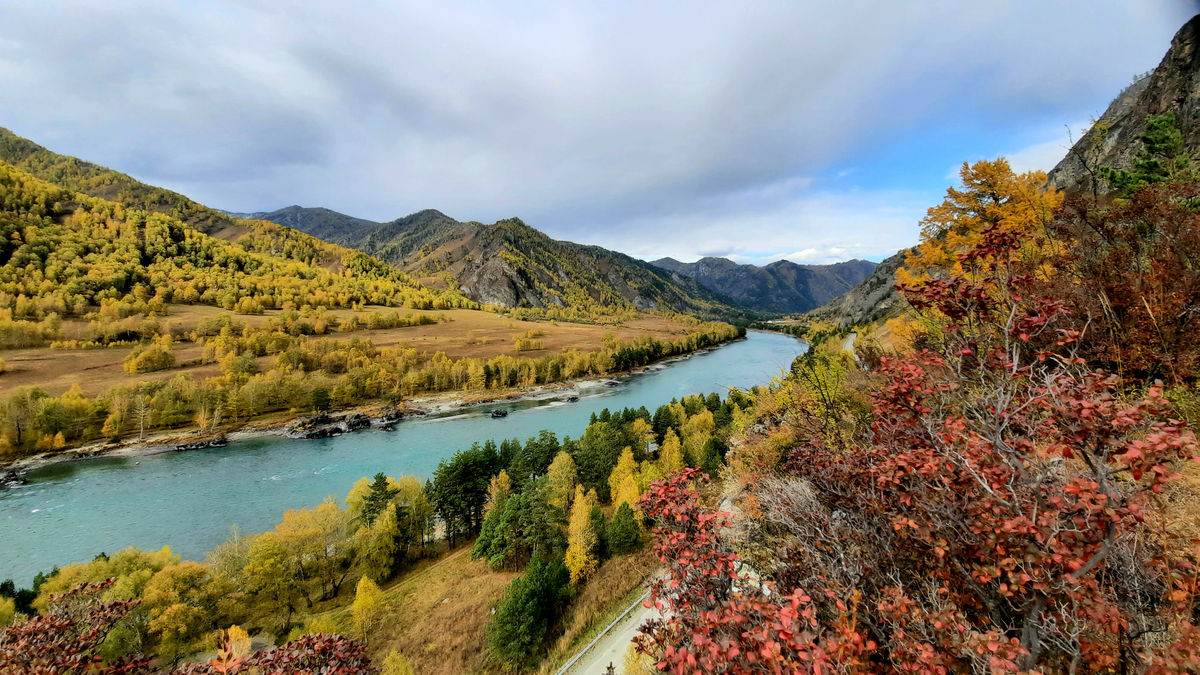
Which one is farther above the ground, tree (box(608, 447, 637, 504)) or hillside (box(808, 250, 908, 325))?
hillside (box(808, 250, 908, 325))

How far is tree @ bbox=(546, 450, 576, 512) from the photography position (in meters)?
27.6

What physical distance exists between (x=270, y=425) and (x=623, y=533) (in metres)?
59.9

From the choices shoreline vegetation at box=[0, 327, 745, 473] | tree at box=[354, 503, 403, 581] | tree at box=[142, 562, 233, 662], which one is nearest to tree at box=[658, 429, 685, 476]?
tree at box=[354, 503, 403, 581]

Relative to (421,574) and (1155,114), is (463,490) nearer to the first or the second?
(421,574)

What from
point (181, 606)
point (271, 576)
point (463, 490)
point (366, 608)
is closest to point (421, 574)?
point (463, 490)

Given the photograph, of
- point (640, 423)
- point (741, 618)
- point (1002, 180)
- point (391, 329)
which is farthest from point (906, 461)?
point (391, 329)

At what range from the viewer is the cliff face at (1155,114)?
2586cm

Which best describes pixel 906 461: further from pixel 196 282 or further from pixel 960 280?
pixel 196 282

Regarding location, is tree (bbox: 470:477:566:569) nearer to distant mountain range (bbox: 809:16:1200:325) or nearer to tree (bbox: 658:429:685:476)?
tree (bbox: 658:429:685:476)

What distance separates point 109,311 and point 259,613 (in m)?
104

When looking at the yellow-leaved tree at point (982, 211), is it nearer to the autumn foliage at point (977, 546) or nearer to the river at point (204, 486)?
the autumn foliage at point (977, 546)

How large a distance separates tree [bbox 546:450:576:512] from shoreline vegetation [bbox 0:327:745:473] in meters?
40.2

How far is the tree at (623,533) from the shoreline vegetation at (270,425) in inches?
1881

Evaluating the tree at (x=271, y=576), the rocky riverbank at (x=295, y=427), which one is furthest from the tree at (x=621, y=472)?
the rocky riverbank at (x=295, y=427)
